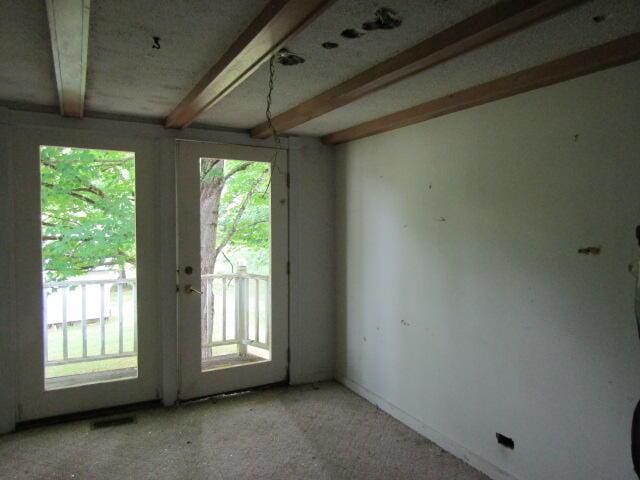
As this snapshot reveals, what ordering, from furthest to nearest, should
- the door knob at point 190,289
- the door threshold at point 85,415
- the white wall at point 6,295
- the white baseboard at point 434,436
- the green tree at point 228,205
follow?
the green tree at point 228,205 → the door knob at point 190,289 → the door threshold at point 85,415 → the white wall at point 6,295 → the white baseboard at point 434,436

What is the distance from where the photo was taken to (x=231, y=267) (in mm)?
5117

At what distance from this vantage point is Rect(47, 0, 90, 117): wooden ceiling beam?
4.54 ft

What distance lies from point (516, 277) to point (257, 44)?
1702 millimetres

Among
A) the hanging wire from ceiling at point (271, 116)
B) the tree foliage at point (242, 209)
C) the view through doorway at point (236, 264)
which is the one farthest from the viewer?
the tree foliage at point (242, 209)

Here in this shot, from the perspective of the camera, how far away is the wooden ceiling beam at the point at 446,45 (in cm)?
135

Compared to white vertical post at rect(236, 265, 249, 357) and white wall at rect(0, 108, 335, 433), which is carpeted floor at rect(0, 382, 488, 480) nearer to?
white wall at rect(0, 108, 335, 433)

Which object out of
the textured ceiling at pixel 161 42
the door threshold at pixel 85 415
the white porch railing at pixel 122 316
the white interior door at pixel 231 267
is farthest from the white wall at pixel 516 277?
the door threshold at pixel 85 415

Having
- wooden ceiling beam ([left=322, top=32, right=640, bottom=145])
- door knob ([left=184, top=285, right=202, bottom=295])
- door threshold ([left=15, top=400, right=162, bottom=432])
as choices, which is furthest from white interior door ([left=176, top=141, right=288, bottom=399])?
wooden ceiling beam ([left=322, top=32, right=640, bottom=145])

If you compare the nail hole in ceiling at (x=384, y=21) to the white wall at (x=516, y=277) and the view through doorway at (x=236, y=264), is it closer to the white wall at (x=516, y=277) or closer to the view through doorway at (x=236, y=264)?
the white wall at (x=516, y=277)

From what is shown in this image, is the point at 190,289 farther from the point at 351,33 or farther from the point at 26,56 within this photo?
the point at 351,33

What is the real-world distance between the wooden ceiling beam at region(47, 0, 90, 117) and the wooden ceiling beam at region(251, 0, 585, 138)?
1.18 m

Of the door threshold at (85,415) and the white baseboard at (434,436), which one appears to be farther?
the door threshold at (85,415)

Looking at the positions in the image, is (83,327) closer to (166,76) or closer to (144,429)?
(144,429)

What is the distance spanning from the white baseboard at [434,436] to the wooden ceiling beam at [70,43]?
2812 mm
